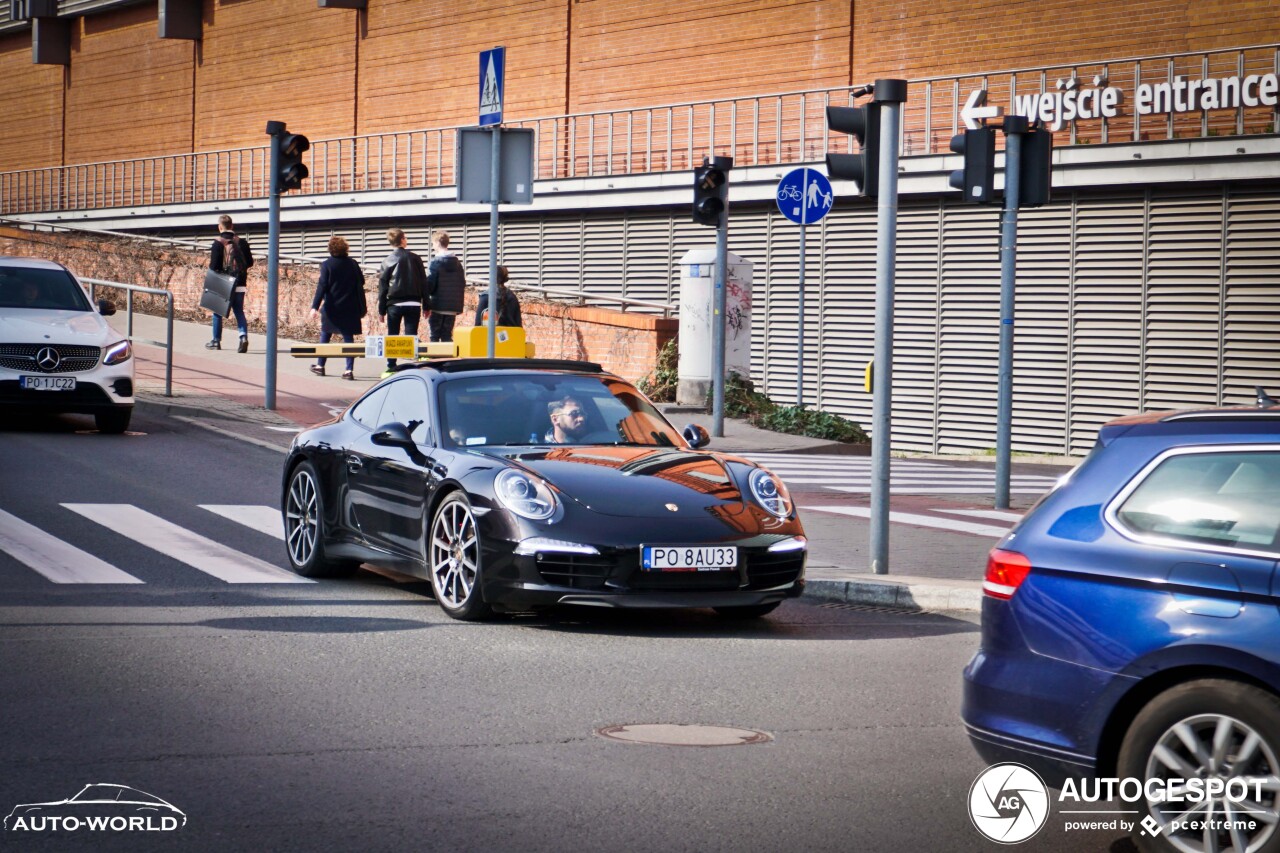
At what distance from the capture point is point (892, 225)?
1088 cm

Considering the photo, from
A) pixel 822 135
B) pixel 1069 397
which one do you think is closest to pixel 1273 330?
pixel 1069 397

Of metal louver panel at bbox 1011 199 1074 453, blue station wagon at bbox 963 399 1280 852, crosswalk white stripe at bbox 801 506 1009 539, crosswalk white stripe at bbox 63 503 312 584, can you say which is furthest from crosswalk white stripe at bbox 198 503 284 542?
metal louver panel at bbox 1011 199 1074 453

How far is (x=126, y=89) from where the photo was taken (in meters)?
51.0

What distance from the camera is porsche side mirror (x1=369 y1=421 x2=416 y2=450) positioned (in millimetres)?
9898

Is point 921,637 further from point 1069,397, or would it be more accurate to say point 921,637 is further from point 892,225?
point 1069,397

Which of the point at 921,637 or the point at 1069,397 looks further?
the point at 1069,397

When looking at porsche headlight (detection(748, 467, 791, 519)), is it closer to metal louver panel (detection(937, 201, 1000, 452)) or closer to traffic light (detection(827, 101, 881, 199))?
traffic light (detection(827, 101, 881, 199))

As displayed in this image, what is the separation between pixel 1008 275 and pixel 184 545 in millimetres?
6900

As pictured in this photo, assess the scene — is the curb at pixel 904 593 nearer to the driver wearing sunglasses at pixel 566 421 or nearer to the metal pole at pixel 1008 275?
the driver wearing sunglasses at pixel 566 421

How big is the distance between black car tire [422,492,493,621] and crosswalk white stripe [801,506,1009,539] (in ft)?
15.1

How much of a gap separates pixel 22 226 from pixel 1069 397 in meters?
26.5

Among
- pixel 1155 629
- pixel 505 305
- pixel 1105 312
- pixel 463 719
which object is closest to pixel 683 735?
pixel 463 719

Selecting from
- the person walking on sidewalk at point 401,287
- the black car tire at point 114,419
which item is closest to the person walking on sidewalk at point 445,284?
the person walking on sidewalk at point 401,287

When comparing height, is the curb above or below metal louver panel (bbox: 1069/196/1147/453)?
below
